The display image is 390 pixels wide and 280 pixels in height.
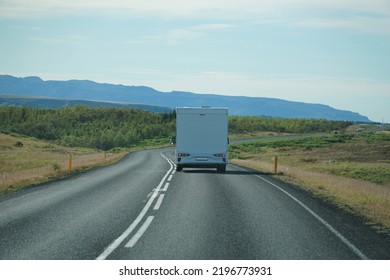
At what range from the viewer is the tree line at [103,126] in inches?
5020

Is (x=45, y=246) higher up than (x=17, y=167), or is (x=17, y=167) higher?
(x=45, y=246)

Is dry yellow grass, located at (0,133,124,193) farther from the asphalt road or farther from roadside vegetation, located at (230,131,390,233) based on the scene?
roadside vegetation, located at (230,131,390,233)

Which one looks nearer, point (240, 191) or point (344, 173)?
point (240, 191)

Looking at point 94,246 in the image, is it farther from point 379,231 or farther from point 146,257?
point 379,231

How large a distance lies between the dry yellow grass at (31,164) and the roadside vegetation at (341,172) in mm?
10851

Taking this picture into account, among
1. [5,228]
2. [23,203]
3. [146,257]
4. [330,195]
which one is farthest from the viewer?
[330,195]

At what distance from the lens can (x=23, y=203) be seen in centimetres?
1480

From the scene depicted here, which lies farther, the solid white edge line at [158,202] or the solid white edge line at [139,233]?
the solid white edge line at [158,202]

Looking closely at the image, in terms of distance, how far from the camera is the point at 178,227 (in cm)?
1088

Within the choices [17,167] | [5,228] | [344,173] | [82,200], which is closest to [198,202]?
[82,200]

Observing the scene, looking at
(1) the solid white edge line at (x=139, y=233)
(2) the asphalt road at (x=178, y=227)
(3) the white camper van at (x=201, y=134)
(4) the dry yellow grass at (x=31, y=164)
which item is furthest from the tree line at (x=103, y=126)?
(1) the solid white edge line at (x=139, y=233)

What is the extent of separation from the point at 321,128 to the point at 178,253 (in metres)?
157

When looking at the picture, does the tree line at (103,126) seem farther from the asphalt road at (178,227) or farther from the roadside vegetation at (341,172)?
the asphalt road at (178,227)

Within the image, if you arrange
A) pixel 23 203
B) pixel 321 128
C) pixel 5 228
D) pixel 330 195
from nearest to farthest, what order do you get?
pixel 5 228 → pixel 23 203 → pixel 330 195 → pixel 321 128
